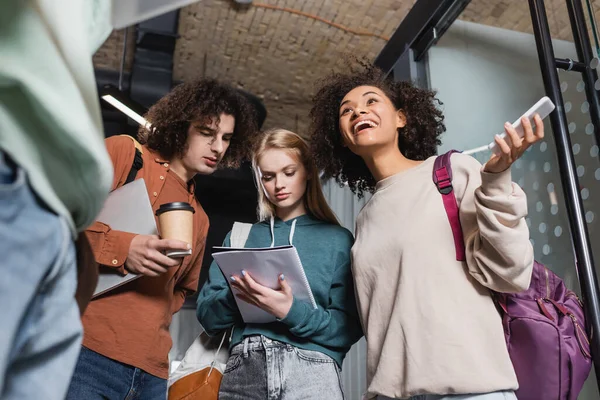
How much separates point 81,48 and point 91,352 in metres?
1.01

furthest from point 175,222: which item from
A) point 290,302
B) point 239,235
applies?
point 239,235

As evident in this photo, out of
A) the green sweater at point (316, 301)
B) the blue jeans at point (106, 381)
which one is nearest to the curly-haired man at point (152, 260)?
the blue jeans at point (106, 381)

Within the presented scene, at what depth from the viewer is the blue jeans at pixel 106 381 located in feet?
4.20

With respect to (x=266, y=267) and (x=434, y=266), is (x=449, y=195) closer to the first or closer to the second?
(x=434, y=266)

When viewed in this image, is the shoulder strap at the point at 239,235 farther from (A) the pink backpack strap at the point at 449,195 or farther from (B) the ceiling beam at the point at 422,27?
(B) the ceiling beam at the point at 422,27

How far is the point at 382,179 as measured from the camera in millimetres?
1622

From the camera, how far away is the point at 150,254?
4.34 ft

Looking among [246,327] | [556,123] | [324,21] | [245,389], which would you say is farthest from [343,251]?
[324,21]

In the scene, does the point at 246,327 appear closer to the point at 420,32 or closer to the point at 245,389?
the point at 245,389

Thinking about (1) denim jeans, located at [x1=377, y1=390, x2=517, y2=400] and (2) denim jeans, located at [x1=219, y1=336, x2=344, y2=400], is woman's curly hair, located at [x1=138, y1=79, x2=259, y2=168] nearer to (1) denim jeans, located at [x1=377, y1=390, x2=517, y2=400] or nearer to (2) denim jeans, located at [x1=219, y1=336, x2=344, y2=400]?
(2) denim jeans, located at [x1=219, y1=336, x2=344, y2=400]

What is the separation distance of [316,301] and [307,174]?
18.7 inches

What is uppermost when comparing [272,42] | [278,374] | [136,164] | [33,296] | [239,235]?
[272,42]

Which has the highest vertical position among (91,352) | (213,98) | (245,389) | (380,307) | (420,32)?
(420,32)

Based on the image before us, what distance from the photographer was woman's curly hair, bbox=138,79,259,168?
1825mm
